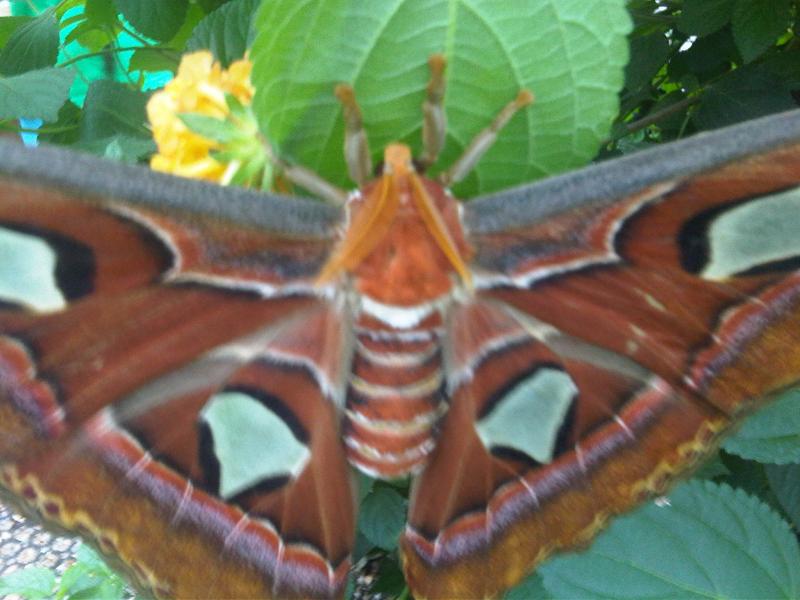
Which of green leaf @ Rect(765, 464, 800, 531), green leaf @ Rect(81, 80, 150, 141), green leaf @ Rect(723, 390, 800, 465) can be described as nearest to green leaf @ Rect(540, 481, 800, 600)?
green leaf @ Rect(723, 390, 800, 465)

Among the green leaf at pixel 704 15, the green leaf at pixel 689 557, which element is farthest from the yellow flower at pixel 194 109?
the green leaf at pixel 704 15

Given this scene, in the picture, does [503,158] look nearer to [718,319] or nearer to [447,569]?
[718,319]

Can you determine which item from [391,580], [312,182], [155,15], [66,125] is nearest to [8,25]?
[66,125]

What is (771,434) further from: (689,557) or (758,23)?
(758,23)

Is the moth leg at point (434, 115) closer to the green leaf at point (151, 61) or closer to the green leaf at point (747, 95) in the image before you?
the green leaf at point (747, 95)

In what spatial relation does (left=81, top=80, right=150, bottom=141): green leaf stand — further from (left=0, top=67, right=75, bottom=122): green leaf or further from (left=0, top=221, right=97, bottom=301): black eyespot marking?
(left=0, top=221, right=97, bottom=301): black eyespot marking

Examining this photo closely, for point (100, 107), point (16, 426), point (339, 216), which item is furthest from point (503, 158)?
point (100, 107)
